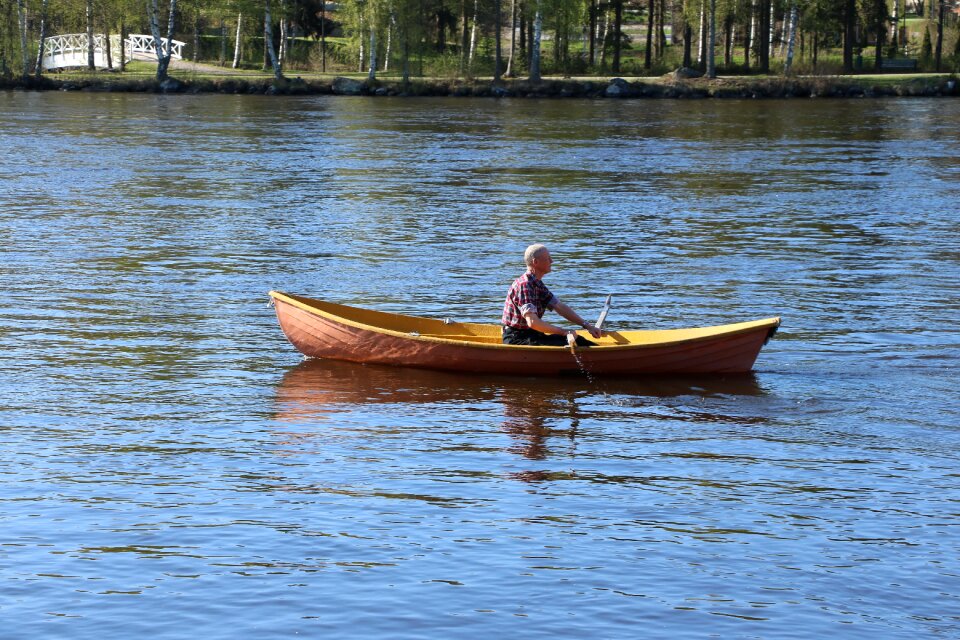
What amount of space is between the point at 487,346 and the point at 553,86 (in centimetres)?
5953

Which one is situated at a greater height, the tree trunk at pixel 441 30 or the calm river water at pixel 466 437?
the tree trunk at pixel 441 30

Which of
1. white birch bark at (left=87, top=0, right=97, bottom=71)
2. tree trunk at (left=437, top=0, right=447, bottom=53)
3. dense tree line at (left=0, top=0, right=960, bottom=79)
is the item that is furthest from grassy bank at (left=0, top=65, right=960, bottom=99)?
tree trunk at (left=437, top=0, right=447, bottom=53)

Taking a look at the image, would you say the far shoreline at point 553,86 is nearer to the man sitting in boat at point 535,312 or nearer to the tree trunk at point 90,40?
the tree trunk at point 90,40

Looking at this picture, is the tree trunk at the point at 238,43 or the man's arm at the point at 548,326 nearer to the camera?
Answer: the man's arm at the point at 548,326

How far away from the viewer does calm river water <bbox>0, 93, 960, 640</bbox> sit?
8.05m

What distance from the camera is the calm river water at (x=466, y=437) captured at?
8055 mm

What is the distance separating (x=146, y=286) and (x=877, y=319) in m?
9.67

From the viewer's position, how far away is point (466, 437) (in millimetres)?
11398

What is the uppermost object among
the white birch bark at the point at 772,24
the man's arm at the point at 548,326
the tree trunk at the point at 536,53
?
the white birch bark at the point at 772,24

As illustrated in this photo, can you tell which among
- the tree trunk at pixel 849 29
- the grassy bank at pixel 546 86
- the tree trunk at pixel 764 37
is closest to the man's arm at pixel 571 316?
the grassy bank at pixel 546 86

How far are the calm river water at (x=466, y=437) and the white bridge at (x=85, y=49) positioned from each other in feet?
193

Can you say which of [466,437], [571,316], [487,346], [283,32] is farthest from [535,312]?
[283,32]

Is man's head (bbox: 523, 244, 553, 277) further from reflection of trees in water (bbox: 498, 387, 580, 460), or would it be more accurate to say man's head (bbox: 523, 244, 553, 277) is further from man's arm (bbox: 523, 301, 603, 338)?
reflection of trees in water (bbox: 498, 387, 580, 460)

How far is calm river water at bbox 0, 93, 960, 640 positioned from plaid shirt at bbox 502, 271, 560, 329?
686 mm
